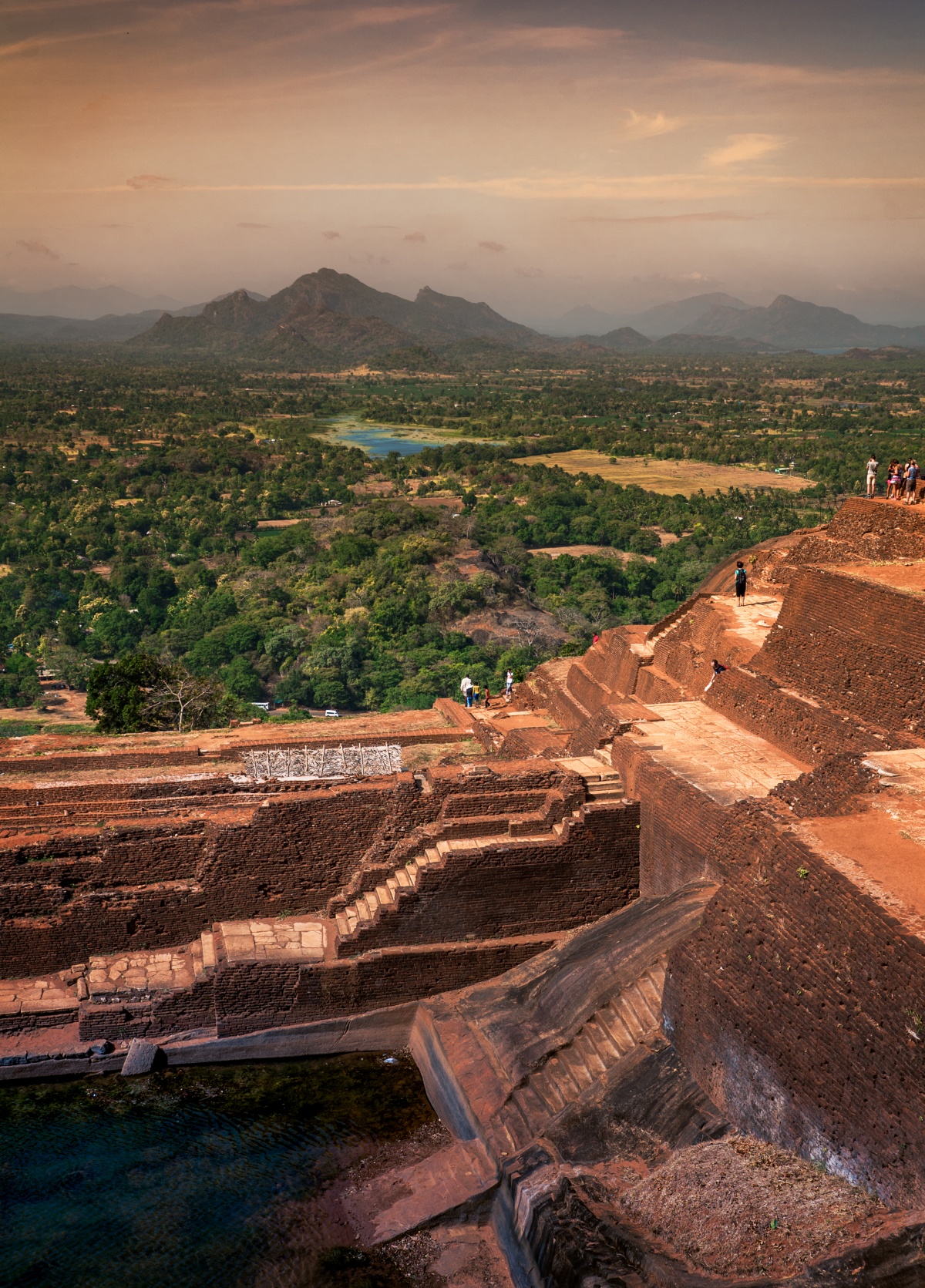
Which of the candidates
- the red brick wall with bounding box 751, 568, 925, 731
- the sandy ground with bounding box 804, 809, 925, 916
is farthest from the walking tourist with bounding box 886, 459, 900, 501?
the sandy ground with bounding box 804, 809, 925, 916

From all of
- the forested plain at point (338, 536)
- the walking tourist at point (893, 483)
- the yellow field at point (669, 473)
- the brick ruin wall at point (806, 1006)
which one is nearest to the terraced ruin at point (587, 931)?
the brick ruin wall at point (806, 1006)

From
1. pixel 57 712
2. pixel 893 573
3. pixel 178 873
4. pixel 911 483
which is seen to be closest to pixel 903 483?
pixel 911 483

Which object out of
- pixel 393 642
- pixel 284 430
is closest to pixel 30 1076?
pixel 393 642

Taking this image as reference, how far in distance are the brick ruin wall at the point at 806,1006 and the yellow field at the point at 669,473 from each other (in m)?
52.1

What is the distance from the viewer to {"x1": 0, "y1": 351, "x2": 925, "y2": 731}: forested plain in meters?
31.7

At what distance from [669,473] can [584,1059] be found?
61.4 m

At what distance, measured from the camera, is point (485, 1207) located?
9.80 metres

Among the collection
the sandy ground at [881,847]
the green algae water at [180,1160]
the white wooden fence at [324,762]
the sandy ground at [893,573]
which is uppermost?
the sandy ground at [893,573]

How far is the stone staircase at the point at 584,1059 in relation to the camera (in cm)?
1030

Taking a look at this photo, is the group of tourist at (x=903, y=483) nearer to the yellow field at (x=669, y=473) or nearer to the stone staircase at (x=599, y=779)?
the stone staircase at (x=599, y=779)

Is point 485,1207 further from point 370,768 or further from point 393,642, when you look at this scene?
point 393,642

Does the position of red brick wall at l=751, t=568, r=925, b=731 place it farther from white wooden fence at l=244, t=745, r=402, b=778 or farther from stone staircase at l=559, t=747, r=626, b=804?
white wooden fence at l=244, t=745, r=402, b=778

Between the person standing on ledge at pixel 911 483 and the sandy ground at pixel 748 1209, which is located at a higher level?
the person standing on ledge at pixel 911 483

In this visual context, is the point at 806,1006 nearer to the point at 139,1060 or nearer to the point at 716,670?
the point at 716,670
